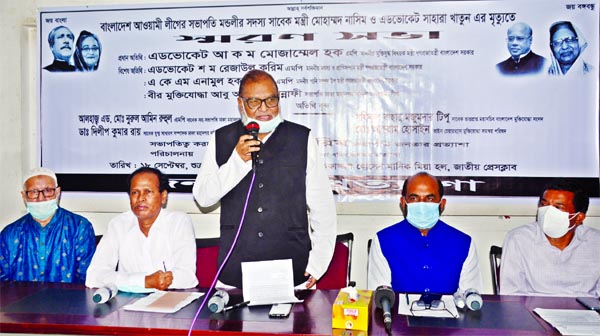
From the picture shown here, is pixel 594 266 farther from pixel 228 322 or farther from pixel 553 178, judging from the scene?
pixel 228 322

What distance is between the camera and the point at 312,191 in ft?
9.75

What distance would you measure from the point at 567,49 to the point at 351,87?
54.1 inches

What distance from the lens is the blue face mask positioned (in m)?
2.93

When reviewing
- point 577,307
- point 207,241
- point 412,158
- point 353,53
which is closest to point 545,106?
point 412,158

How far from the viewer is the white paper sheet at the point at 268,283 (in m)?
2.38

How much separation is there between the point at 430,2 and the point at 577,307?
6.88 ft

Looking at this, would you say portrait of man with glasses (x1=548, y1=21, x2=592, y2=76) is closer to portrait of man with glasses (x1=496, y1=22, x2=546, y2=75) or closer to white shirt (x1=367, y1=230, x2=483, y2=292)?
portrait of man with glasses (x1=496, y1=22, x2=546, y2=75)

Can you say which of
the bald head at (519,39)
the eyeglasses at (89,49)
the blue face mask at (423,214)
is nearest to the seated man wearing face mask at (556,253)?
the blue face mask at (423,214)

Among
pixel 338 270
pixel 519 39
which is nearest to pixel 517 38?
pixel 519 39

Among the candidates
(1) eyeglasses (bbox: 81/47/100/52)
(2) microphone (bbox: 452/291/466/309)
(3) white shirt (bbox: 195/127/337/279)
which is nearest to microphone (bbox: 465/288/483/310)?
(2) microphone (bbox: 452/291/466/309)

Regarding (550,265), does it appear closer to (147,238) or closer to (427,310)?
(427,310)

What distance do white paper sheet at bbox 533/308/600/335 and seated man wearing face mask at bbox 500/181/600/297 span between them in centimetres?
58

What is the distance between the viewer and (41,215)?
10.5 feet

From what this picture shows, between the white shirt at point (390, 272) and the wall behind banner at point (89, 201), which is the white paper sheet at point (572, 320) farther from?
the wall behind banner at point (89, 201)
